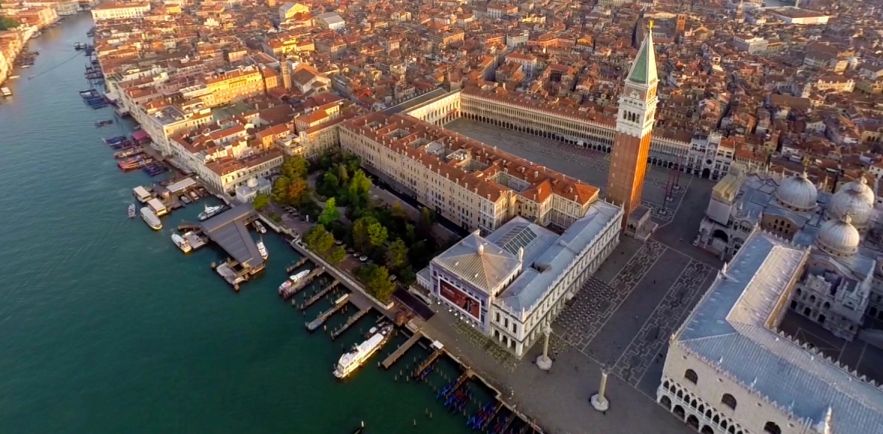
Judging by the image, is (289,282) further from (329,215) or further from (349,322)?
(329,215)

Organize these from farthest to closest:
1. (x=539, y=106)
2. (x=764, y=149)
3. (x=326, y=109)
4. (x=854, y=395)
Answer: (x=539, y=106) < (x=326, y=109) < (x=764, y=149) < (x=854, y=395)

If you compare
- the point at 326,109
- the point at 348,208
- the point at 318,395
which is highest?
the point at 326,109

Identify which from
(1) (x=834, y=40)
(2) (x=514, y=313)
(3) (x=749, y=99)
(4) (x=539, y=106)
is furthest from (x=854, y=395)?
(1) (x=834, y=40)

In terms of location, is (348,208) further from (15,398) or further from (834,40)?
(834,40)

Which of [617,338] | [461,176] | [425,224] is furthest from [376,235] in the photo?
[617,338]

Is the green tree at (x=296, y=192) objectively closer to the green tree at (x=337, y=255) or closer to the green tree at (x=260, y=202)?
the green tree at (x=260, y=202)

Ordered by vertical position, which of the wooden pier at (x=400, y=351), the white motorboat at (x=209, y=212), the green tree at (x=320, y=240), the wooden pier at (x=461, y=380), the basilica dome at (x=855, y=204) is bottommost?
the wooden pier at (x=461, y=380)

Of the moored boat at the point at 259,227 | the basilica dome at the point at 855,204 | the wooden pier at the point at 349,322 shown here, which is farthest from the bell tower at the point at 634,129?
the moored boat at the point at 259,227
